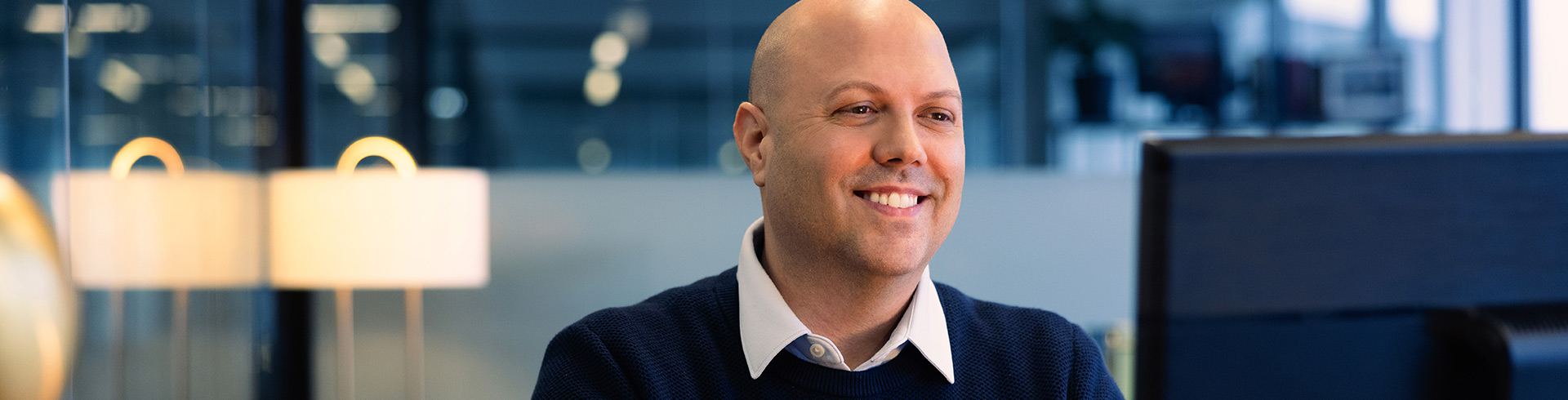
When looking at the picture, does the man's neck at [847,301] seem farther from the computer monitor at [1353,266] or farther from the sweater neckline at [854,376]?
the computer monitor at [1353,266]

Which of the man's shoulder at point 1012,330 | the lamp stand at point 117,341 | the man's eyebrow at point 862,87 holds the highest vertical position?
the man's eyebrow at point 862,87

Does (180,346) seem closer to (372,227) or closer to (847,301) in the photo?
(372,227)

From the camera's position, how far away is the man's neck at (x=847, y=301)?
1008mm

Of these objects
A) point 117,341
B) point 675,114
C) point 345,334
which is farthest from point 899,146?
point 675,114

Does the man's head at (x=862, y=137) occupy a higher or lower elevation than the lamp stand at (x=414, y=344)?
higher

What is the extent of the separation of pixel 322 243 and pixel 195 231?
0.30 meters

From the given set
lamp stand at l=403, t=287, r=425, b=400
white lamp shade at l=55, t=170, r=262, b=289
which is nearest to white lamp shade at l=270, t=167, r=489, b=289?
white lamp shade at l=55, t=170, r=262, b=289

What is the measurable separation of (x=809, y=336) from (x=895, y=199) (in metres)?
0.16

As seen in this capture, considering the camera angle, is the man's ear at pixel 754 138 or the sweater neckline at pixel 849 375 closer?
the sweater neckline at pixel 849 375

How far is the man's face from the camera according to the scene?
0.97m

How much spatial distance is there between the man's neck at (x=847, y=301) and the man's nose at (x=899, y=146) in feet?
0.36

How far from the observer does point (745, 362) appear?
103 cm

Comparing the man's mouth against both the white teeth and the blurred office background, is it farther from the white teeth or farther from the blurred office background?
the blurred office background

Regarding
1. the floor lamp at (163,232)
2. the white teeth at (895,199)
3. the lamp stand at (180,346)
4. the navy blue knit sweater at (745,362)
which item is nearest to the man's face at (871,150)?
the white teeth at (895,199)
